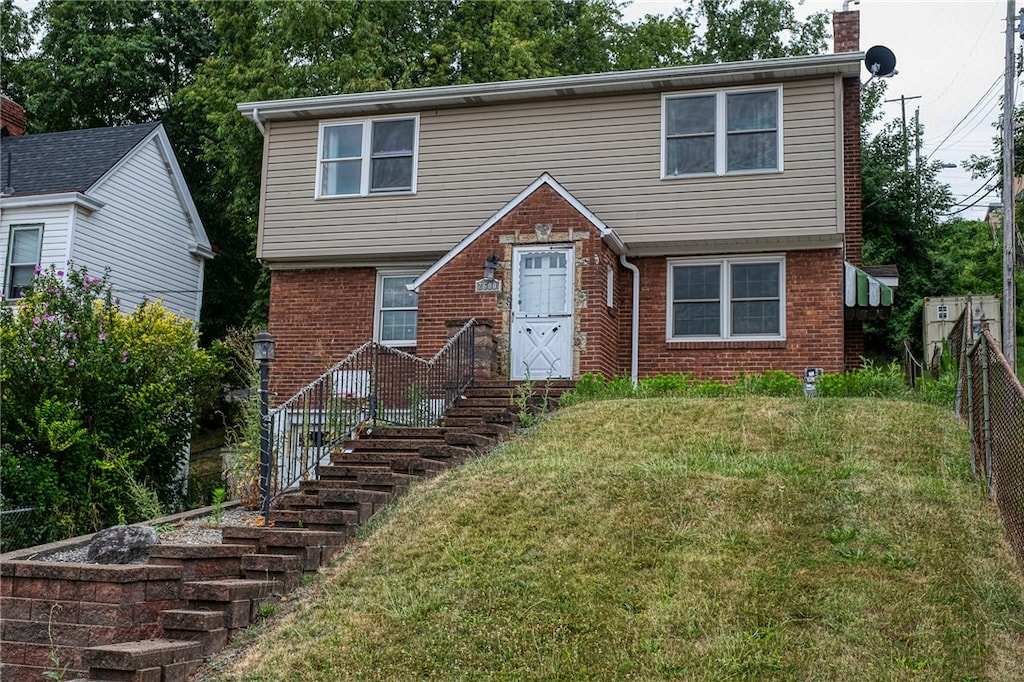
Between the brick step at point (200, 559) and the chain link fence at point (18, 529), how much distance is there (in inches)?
217

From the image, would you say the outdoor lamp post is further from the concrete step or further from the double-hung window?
the double-hung window

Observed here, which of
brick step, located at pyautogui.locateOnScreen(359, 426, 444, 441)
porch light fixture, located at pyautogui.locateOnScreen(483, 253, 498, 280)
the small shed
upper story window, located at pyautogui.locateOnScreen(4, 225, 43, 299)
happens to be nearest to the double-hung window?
porch light fixture, located at pyautogui.locateOnScreen(483, 253, 498, 280)

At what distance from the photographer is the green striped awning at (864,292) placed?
53.4 ft

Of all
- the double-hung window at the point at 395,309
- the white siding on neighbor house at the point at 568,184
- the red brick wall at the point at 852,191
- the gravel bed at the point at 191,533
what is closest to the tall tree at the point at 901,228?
the red brick wall at the point at 852,191

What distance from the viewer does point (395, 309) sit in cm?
1812

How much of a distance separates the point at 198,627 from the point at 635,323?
33.2ft

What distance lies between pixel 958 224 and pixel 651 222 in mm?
23761

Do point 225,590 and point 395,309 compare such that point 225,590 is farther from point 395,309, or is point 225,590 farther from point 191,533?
point 395,309

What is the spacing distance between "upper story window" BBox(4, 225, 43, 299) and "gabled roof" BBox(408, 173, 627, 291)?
367 inches

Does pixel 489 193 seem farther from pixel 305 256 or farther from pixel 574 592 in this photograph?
pixel 574 592

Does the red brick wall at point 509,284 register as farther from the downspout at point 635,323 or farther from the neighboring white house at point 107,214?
the neighboring white house at point 107,214

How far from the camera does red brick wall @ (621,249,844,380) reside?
52.7 feet

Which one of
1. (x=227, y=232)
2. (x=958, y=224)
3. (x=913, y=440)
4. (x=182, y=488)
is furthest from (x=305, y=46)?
(x=958, y=224)

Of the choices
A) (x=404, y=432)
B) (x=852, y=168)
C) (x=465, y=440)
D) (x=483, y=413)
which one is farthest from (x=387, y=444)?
(x=852, y=168)
